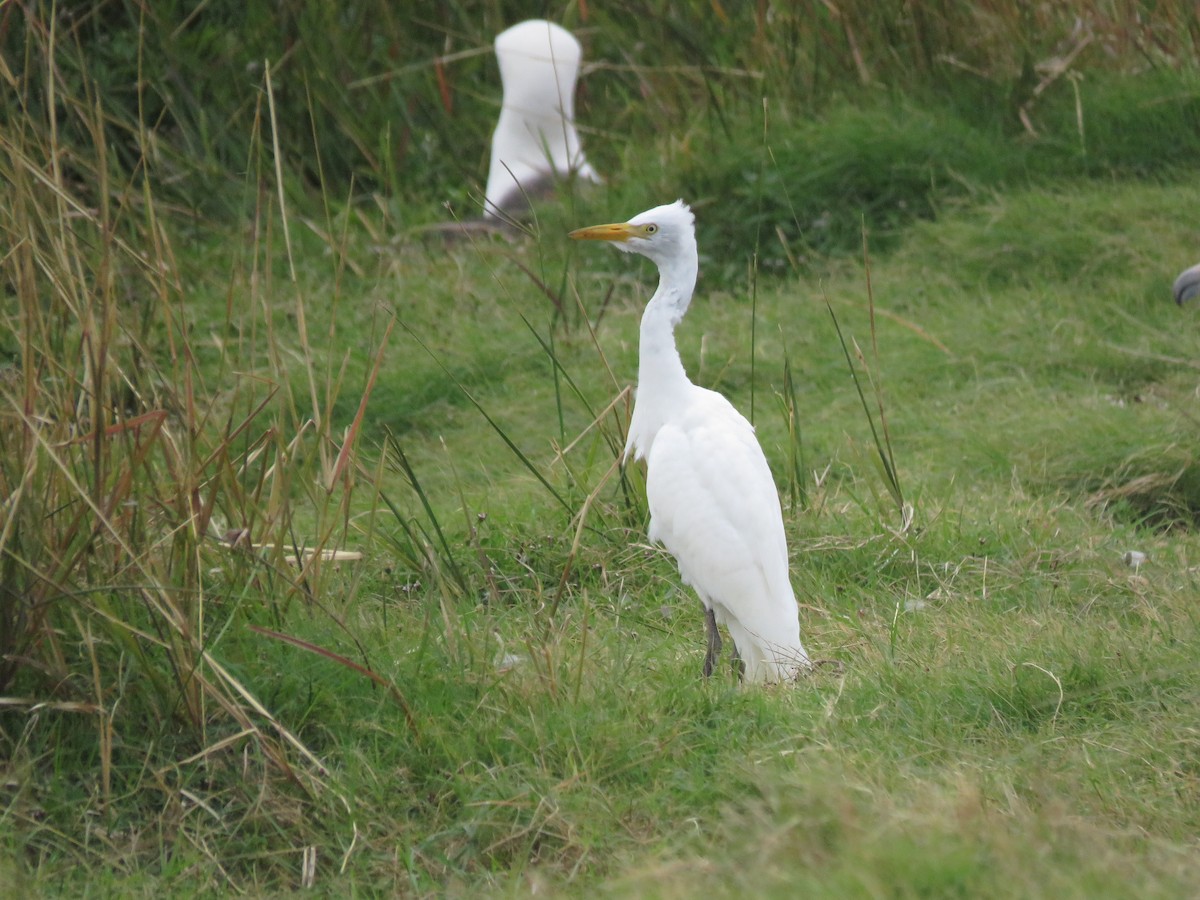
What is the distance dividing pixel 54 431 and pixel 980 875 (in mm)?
1819

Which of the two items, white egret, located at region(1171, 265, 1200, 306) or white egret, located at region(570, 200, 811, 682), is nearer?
white egret, located at region(570, 200, 811, 682)

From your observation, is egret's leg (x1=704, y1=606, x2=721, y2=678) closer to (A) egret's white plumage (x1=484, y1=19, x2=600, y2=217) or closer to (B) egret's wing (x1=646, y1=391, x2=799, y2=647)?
(B) egret's wing (x1=646, y1=391, x2=799, y2=647)

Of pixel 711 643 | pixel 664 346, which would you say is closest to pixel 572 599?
pixel 711 643

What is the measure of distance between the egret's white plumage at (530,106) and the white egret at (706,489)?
9.64ft

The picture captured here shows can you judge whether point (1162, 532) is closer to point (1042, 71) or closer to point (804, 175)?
point (804, 175)

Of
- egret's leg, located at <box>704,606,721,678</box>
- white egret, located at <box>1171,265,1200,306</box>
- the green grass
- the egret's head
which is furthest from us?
white egret, located at <box>1171,265,1200,306</box>

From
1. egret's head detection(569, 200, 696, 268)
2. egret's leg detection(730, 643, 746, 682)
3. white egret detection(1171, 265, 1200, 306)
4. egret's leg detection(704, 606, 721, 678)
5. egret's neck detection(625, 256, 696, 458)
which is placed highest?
egret's head detection(569, 200, 696, 268)

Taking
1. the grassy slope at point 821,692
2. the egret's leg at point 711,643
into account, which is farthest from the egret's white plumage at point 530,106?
the egret's leg at point 711,643

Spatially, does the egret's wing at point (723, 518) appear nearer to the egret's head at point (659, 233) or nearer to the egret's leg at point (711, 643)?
the egret's leg at point (711, 643)

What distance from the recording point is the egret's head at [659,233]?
136 inches

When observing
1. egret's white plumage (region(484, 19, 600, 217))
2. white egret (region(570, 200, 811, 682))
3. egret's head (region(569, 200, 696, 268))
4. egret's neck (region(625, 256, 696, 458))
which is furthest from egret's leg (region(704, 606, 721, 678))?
egret's white plumage (region(484, 19, 600, 217))

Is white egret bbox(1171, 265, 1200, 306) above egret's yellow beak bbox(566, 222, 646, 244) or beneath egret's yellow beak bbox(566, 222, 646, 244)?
beneath

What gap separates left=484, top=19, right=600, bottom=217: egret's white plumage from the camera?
21.0ft

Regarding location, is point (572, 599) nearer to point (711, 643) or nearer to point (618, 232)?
point (711, 643)
